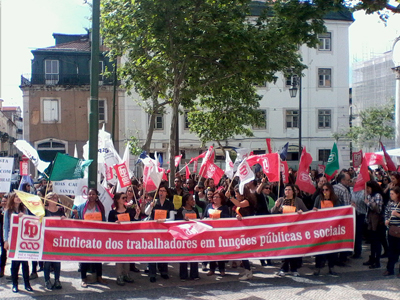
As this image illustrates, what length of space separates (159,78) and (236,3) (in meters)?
3.01

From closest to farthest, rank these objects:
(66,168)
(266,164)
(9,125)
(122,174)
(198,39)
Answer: (66,168), (122,174), (266,164), (198,39), (9,125)

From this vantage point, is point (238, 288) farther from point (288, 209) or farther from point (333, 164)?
point (333, 164)

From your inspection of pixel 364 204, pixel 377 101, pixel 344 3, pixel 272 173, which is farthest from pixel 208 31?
pixel 377 101

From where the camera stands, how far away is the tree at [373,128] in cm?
3644

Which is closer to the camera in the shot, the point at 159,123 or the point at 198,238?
the point at 198,238

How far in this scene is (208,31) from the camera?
12.4 meters

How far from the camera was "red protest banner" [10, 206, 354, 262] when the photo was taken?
25.3 feet

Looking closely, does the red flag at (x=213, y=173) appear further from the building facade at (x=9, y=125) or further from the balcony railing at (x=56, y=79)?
the building facade at (x=9, y=125)

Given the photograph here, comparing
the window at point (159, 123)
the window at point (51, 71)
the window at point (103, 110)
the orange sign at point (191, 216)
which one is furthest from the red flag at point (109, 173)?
the window at point (51, 71)

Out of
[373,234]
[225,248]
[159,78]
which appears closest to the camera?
[225,248]

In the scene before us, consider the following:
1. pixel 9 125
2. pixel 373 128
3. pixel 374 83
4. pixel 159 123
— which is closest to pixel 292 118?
pixel 373 128

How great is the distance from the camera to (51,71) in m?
34.3

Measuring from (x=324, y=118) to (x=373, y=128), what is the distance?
12.6ft

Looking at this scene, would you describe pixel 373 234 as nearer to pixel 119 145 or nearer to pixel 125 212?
pixel 125 212
